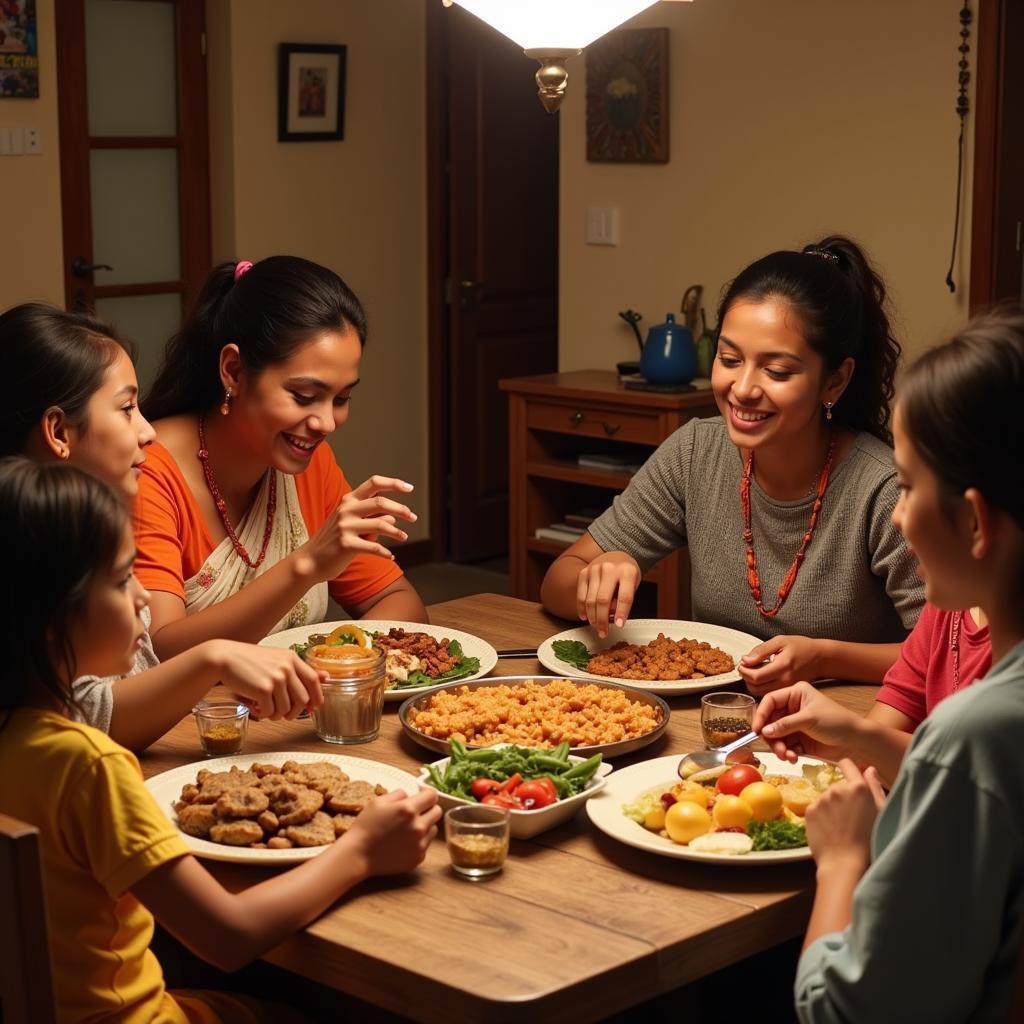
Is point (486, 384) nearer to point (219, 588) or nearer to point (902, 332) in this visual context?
point (902, 332)

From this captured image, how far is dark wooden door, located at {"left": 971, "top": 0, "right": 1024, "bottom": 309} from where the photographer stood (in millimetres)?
4086

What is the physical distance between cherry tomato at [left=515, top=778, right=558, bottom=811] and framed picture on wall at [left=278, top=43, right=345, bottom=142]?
4.15m

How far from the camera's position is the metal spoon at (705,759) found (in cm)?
182

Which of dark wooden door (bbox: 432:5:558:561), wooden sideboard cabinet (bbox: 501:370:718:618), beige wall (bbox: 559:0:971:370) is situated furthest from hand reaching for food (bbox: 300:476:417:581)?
dark wooden door (bbox: 432:5:558:561)

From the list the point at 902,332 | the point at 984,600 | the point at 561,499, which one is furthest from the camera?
the point at 561,499

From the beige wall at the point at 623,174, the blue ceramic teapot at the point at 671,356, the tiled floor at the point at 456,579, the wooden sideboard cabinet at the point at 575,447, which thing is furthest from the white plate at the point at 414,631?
the tiled floor at the point at 456,579

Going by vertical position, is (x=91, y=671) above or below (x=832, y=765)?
above

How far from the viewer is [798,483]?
2.51 meters

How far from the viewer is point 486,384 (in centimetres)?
616

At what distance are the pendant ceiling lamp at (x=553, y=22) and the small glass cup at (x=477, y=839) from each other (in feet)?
2.89

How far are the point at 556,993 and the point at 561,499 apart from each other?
3693mm

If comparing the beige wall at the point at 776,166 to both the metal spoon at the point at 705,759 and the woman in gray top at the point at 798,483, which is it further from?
the metal spoon at the point at 705,759

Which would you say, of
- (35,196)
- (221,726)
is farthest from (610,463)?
(221,726)

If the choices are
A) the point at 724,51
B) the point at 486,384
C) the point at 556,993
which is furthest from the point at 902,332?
the point at 556,993
